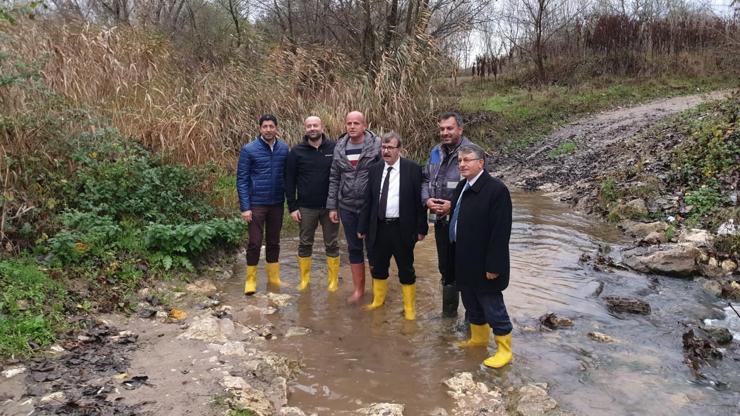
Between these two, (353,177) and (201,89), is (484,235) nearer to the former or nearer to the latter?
(353,177)

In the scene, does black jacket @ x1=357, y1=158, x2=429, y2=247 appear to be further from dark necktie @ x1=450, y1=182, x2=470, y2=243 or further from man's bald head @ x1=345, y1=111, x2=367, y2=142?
dark necktie @ x1=450, y1=182, x2=470, y2=243

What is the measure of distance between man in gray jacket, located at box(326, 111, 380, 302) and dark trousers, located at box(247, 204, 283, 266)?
71 cm

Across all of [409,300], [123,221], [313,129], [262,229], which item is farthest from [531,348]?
[123,221]

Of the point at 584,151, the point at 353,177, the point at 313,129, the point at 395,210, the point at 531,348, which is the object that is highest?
the point at 313,129

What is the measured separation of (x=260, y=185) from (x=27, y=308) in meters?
2.46

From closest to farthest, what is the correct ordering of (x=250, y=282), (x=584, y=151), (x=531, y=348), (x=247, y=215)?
(x=531, y=348) < (x=247, y=215) < (x=250, y=282) < (x=584, y=151)

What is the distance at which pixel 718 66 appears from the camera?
70.7 ft

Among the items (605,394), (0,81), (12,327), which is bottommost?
(605,394)

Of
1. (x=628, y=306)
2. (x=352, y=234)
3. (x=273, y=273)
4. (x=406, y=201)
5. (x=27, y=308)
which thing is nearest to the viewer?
(x=27, y=308)

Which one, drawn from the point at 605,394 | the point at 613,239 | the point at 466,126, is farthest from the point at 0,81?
the point at 466,126

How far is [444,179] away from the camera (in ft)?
16.3

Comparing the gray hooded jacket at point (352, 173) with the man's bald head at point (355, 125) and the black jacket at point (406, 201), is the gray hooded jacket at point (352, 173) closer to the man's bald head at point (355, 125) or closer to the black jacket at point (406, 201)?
the man's bald head at point (355, 125)

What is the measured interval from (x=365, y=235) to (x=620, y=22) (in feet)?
75.6

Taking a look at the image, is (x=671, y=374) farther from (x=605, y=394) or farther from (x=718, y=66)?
(x=718, y=66)
